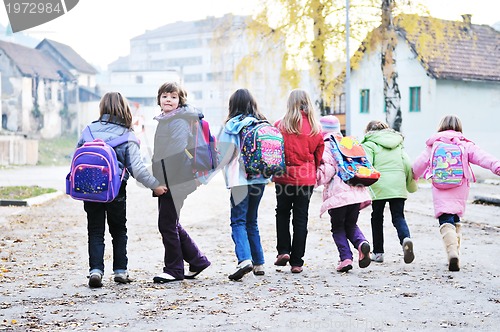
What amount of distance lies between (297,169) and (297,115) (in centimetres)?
52

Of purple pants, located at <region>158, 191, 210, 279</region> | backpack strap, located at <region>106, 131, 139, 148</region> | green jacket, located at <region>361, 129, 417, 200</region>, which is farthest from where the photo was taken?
green jacket, located at <region>361, 129, 417, 200</region>

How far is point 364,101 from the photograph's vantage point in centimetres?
4412

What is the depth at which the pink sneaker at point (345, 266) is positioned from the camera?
7.88m

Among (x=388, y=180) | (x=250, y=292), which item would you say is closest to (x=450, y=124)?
(x=388, y=180)

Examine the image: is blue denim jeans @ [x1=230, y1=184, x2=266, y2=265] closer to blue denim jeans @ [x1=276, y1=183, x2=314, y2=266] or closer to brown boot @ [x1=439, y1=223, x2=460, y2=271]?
blue denim jeans @ [x1=276, y1=183, x2=314, y2=266]

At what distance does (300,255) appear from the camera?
25.9 feet

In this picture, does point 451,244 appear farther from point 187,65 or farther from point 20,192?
point 187,65

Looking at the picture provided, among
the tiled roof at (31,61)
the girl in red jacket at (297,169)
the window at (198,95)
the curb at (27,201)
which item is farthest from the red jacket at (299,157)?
the window at (198,95)

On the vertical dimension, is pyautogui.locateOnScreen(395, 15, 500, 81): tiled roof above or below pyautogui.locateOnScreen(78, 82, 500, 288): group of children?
above

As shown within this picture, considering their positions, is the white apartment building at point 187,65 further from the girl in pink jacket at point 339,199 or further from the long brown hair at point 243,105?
the long brown hair at point 243,105

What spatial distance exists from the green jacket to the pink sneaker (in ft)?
3.73

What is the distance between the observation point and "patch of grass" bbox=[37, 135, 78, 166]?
Answer: 58188 mm

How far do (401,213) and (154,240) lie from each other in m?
3.67

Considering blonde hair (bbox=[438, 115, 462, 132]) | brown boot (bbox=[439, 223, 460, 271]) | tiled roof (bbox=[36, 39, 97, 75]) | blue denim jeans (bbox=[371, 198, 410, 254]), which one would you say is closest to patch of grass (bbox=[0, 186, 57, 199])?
blue denim jeans (bbox=[371, 198, 410, 254])
